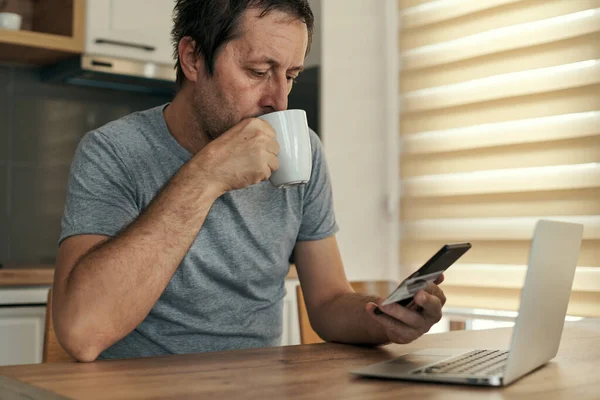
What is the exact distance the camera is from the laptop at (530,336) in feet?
2.60

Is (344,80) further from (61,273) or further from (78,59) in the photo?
(61,273)

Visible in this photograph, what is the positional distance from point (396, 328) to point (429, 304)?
0.08m

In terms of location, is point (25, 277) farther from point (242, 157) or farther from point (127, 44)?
point (242, 157)

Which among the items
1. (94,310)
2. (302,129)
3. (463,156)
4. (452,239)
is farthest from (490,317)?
(94,310)

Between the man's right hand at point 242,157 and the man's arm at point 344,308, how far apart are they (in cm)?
27

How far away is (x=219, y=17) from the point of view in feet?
4.54

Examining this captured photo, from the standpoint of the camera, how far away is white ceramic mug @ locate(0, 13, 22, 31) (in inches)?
104

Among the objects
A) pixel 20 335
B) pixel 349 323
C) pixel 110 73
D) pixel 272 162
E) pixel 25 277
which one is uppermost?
pixel 110 73

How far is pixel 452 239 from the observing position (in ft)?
8.98

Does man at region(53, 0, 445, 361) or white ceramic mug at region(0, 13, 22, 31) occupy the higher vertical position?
white ceramic mug at region(0, 13, 22, 31)

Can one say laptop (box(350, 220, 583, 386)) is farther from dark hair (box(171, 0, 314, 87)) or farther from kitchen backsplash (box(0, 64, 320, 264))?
kitchen backsplash (box(0, 64, 320, 264))

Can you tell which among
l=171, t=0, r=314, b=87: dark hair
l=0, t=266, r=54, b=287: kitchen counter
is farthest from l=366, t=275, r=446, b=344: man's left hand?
l=0, t=266, r=54, b=287: kitchen counter

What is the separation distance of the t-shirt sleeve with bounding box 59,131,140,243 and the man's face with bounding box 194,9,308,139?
209mm

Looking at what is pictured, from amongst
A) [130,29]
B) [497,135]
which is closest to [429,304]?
[497,135]
